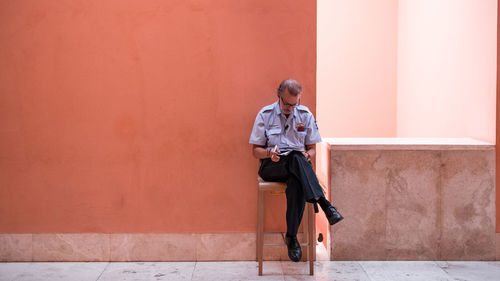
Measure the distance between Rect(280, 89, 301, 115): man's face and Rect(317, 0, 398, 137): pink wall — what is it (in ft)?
8.60

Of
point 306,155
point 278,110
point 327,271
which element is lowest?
point 327,271

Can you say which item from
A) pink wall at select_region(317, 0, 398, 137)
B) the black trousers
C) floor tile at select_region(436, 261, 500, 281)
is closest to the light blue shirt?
the black trousers

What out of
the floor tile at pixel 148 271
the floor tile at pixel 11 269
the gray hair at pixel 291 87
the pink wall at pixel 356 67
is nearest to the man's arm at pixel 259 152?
the gray hair at pixel 291 87

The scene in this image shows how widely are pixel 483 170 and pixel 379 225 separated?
843 mm

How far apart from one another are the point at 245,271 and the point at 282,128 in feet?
3.31

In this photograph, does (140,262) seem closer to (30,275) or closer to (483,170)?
(30,275)

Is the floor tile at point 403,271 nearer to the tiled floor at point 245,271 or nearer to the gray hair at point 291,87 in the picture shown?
the tiled floor at point 245,271

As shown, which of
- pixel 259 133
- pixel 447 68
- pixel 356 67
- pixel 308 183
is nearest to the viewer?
pixel 308 183

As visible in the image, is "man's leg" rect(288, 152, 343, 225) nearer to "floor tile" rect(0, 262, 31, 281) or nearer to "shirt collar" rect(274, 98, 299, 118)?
"shirt collar" rect(274, 98, 299, 118)

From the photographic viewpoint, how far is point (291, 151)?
147 inches

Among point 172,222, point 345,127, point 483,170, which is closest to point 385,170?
point 483,170

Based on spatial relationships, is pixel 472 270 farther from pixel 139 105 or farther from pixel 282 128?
pixel 139 105

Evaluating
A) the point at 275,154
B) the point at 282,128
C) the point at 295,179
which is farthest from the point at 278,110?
the point at 295,179

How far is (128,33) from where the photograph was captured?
13.1 ft
